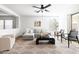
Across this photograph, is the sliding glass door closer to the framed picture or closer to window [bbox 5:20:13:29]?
the framed picture

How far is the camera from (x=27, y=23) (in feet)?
28.6

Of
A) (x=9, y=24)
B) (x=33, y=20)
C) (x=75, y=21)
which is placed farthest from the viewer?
(x=33, y=20)

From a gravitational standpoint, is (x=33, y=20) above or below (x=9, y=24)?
above

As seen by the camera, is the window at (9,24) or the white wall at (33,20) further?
the white wall at (33,20)

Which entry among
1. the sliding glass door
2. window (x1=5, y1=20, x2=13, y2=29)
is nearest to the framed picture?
window (x1=5, y1=20, x2=13, y2=29)

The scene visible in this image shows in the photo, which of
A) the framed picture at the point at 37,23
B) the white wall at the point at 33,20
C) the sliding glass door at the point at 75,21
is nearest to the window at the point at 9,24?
the white wall at the point at 33,20

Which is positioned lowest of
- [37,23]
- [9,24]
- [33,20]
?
[9,24]

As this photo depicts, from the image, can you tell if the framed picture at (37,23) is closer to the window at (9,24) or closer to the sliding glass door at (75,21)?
the window at (9,24)

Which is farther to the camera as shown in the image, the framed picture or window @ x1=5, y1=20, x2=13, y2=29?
the framed picture

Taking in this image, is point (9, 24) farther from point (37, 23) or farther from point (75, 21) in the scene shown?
point (75, 21)

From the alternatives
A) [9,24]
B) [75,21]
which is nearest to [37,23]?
[9,24]
